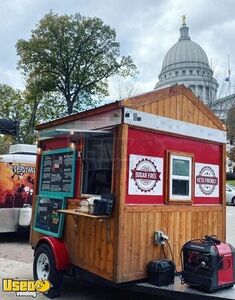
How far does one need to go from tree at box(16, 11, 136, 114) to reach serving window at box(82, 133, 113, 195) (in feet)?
74.7

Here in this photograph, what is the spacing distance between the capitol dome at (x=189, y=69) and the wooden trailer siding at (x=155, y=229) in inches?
442

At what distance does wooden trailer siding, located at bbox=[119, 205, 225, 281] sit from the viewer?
419 cm

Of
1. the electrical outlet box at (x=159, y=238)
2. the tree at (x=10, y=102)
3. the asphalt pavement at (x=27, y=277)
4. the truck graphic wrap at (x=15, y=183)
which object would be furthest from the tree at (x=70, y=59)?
the electrical outlet box at (x=159, y=238)

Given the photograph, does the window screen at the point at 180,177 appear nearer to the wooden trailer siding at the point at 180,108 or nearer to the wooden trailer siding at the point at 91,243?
the wooden trailer siding at the point at 180,108

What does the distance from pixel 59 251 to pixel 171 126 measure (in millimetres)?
2216

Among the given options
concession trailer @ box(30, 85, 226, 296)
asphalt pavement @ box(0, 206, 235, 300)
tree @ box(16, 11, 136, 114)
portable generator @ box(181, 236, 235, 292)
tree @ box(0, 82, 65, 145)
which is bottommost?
asphalt pavement @ box(0, 206, 235, 300)

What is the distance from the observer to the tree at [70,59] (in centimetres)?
2791

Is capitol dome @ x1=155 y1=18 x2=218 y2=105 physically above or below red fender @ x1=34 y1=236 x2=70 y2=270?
above

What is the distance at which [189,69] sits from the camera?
3247 centimetres

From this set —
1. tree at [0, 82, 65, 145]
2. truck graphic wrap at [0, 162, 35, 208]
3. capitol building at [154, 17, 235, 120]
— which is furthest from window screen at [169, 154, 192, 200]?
tree at [0, 82, 65, 145]

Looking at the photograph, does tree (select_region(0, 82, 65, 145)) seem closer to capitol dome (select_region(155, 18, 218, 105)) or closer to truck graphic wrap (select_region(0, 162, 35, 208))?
capitol dome (select_region(155, 18, 218, 105))

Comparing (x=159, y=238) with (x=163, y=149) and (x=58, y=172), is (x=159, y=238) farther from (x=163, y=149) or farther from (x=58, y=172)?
(x=58, y=172)

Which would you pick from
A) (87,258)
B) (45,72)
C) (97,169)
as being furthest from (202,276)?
Result: (45,72)

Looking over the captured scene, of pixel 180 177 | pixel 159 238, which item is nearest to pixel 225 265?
pixel 159 238
